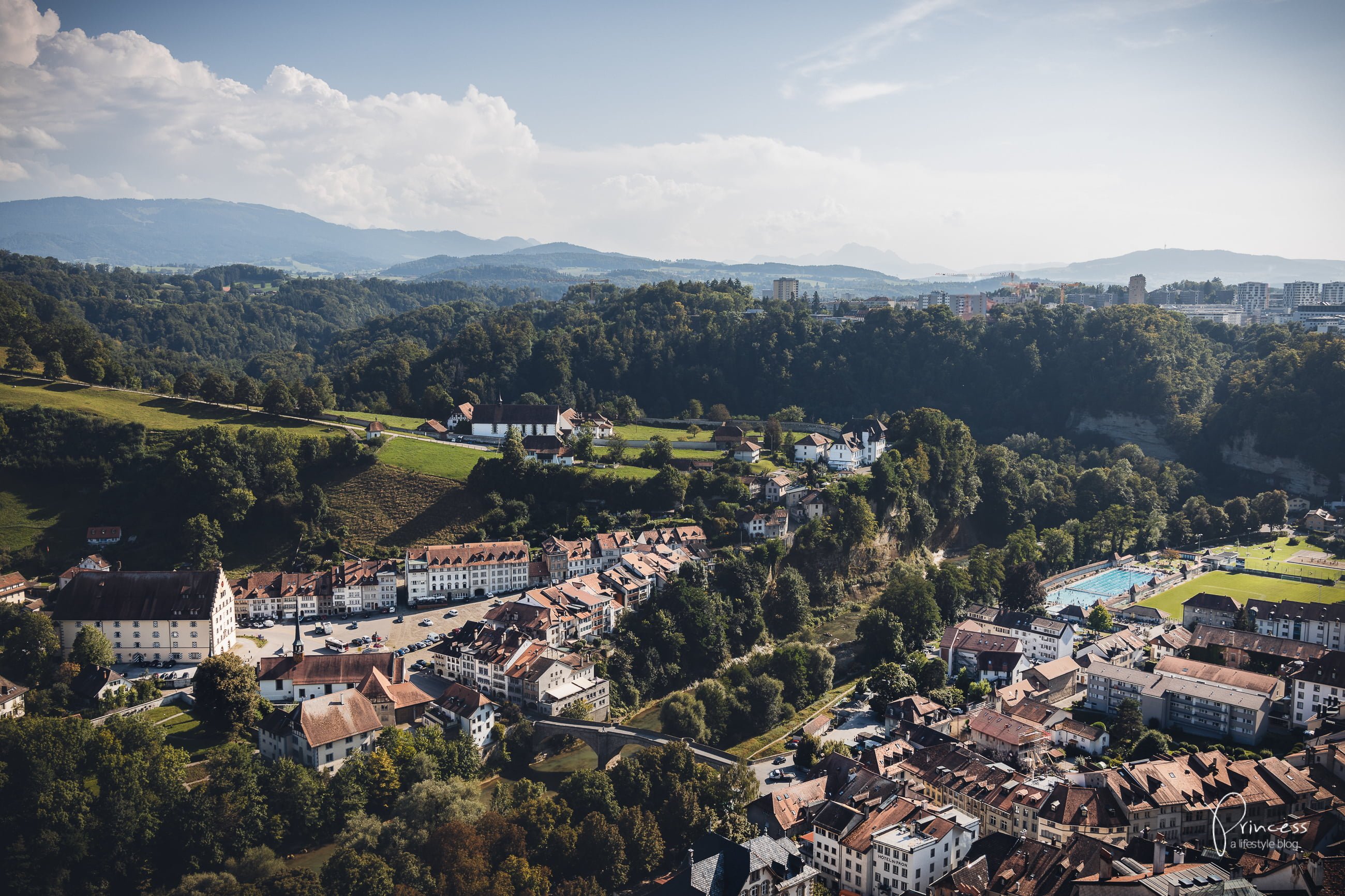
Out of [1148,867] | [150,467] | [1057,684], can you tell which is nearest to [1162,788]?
[1148,867]

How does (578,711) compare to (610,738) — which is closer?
(610,738)

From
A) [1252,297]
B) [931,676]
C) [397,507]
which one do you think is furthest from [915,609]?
[1252,297]

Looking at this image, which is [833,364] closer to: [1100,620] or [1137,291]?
[1100,620]

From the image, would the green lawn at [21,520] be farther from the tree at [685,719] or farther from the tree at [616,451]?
the tree at [685,719]

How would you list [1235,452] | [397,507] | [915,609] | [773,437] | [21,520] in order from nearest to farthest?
[915,609], [21,520], [397,507], [773,437], [1235,452]

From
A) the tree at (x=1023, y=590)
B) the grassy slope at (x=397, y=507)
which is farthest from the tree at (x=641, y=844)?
the tree at (x=1023, y=590)

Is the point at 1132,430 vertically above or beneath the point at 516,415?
beneath
